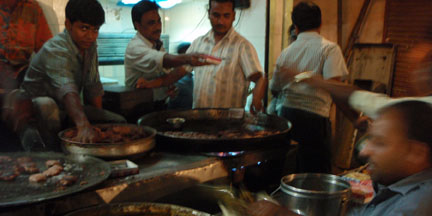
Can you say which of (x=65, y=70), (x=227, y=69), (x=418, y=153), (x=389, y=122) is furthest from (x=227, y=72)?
(x=418, y=153)

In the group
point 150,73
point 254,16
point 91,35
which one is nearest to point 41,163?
point 91,35

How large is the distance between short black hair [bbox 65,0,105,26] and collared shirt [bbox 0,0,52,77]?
3.86 ft

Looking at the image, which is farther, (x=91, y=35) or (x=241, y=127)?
(x=241, y=127)

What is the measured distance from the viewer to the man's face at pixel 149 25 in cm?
418

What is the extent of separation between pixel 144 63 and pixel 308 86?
1.86 meters

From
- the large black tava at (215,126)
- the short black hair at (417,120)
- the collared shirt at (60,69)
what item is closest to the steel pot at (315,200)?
the large black tava at (215,126)

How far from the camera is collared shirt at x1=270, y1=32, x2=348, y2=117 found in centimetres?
408

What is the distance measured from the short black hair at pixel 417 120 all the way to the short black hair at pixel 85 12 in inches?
96.0

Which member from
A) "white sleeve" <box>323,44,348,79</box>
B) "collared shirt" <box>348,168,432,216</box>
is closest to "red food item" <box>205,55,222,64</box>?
"white sleeve" <box>323,44,348,79</box>

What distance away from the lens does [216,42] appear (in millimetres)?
4191

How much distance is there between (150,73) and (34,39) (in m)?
1.34

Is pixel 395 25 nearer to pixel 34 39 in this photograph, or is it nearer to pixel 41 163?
pixel 34 39

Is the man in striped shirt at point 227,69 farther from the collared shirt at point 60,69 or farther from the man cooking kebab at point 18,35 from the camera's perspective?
the man cooking kebab at point 18,35

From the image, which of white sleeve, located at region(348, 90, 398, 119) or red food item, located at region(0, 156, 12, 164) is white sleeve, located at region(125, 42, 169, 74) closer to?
red food item, located at region(0, 156, 12, 164)
